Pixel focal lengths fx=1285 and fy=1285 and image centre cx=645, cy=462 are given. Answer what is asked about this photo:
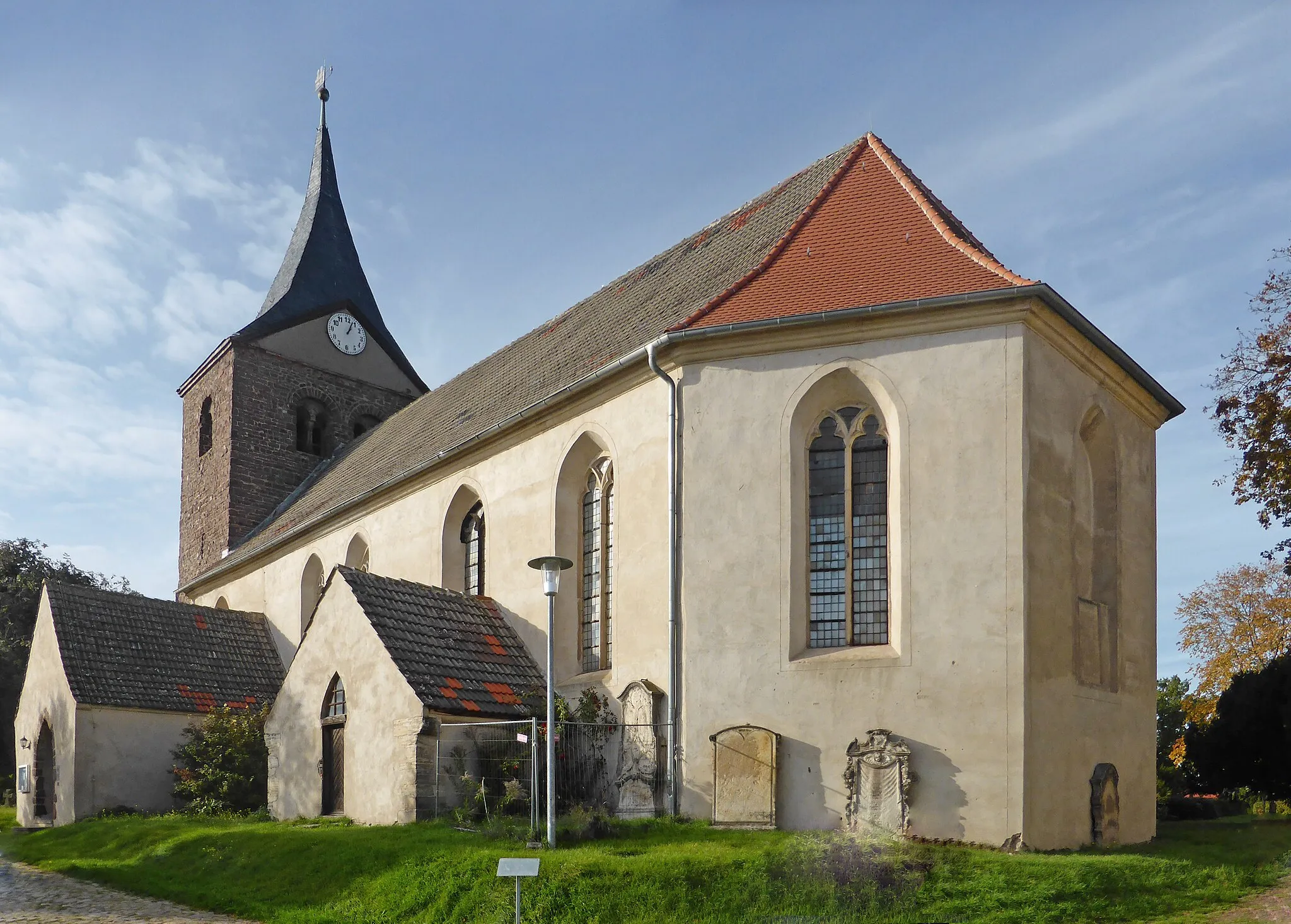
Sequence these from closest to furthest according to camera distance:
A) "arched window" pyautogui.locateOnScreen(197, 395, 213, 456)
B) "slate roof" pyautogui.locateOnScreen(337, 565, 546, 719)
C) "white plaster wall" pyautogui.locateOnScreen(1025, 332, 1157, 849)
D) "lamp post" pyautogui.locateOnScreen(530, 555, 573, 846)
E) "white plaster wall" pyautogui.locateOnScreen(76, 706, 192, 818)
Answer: "lamp post" pyautogui.locateOnScreen(530, 555, 573, 846) → "white plaster wall" pyautogui.locateOnScreen(1025, 332, 1157, 849) → "slate roof" pyautogui.locateOnScreen(337, 565, 546, 719) → "white plaster wall" pyautogui.locateOnScreen(76, 706, 192, 818) → "arched window" pyautogui.locateOnScreen(197, 395, 213, 456)

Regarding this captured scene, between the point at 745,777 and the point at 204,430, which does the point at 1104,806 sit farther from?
the point at 204,430

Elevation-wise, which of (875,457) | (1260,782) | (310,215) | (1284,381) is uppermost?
(310,215)

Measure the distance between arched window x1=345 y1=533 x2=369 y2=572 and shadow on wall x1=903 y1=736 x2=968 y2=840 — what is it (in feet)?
45.4

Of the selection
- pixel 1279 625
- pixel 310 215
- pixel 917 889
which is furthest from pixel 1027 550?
pixel 310 215

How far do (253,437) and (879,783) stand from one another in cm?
2421

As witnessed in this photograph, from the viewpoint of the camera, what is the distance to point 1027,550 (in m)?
14.7

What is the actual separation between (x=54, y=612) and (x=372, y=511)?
20.7 ft

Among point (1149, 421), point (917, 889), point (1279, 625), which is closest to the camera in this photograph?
point (917, 889)

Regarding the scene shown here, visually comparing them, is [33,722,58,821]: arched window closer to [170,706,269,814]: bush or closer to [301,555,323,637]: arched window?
[170,706,269,814]: bush

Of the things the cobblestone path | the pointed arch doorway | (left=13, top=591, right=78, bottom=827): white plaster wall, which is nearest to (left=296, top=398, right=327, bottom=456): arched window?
(left=13, top=591, right=78, bottom=827): white plaster wall

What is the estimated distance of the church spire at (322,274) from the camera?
117 ft

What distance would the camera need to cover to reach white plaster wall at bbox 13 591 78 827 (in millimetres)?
22773

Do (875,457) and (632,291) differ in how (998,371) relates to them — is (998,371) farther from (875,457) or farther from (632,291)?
(632,291)

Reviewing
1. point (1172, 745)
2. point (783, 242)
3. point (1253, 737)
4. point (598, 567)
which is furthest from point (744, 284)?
point (1172, 745)
